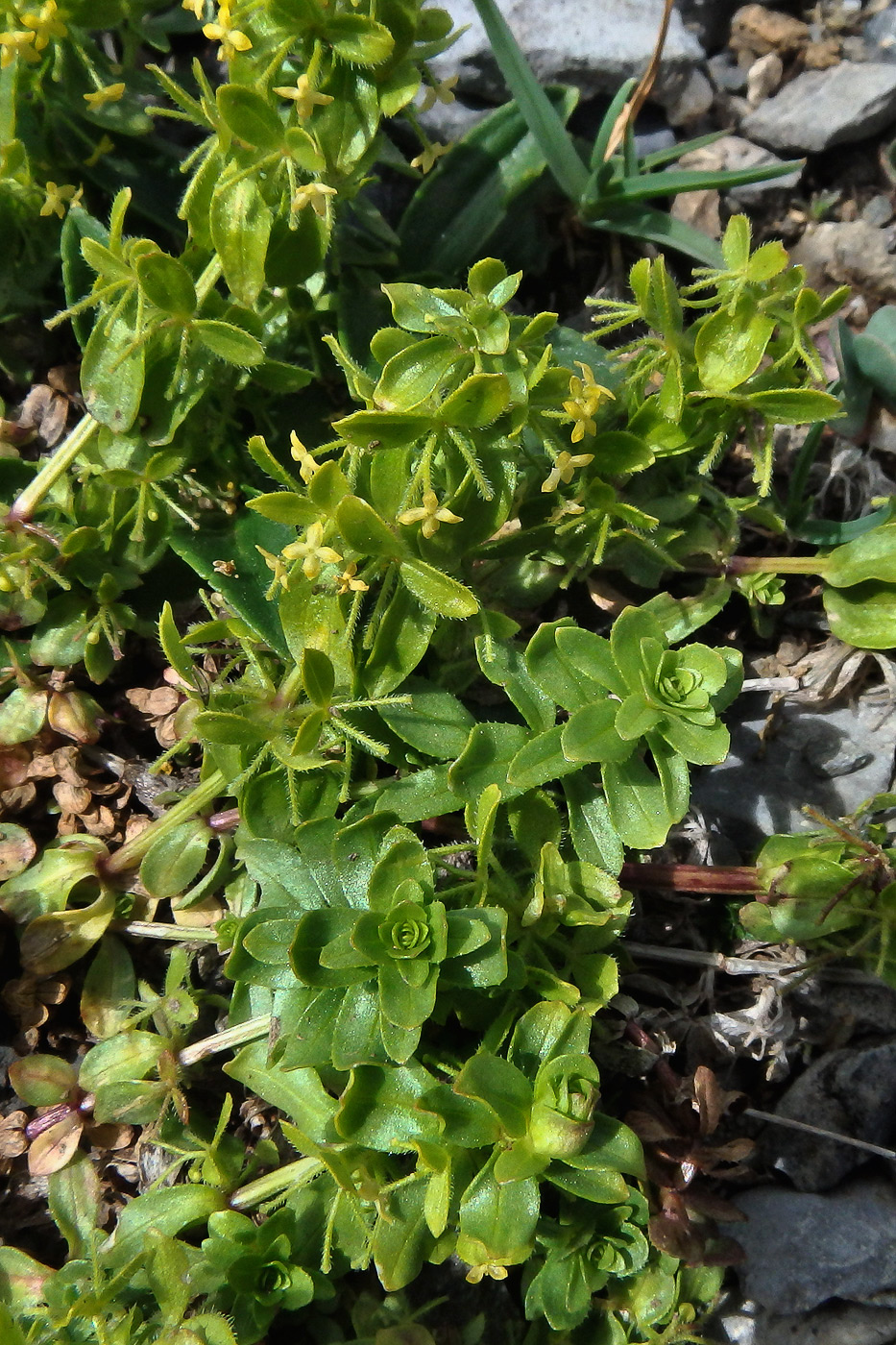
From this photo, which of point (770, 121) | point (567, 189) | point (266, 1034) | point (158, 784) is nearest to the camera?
point (266, 1034)

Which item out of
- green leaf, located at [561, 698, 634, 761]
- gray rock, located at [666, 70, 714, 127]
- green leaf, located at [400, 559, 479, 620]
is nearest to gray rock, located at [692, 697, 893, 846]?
green leaf, located at [561, 698, 634, 761]

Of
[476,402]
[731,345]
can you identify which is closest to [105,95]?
[476,402]

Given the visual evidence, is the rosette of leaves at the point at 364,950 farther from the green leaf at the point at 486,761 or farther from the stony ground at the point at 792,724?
the stony ground at the point at 792,724

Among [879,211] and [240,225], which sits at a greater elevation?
[240,225]

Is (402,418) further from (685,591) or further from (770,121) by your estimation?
(770,121)

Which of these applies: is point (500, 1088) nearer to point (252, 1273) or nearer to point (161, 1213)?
point (252, 1273)

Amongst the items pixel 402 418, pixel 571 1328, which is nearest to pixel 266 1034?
pixel 571 1328
